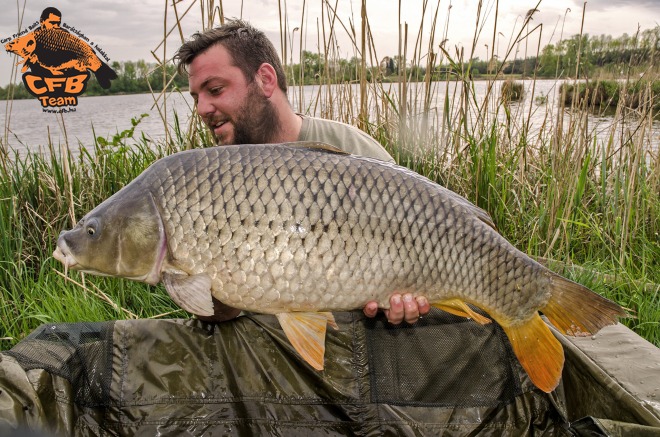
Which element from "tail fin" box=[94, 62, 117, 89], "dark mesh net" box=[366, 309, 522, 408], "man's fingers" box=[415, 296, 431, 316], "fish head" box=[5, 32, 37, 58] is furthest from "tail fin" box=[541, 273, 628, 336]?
"tail fin" box=[94, 62, 117, 89]

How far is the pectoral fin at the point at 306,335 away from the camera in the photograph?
4.60ft

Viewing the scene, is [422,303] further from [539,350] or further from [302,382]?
[302,382]

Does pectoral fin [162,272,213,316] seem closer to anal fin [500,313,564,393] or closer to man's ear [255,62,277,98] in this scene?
anal fin [500,313,564,393]

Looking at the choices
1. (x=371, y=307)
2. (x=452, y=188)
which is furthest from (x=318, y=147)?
(x=452, y=188)

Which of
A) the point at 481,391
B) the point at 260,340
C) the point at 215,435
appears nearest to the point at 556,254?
the point at 481,391

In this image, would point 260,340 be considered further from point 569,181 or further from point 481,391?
point 569,181

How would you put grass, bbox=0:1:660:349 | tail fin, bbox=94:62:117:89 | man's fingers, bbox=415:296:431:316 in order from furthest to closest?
tail fin, bbox=94:62:117:89 < grass, bbox=0:1:660:349 < man's fingers, bbox=415:296:431:316

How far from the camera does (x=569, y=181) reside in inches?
105

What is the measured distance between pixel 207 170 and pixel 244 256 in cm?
22

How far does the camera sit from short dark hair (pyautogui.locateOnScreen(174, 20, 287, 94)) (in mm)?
2262

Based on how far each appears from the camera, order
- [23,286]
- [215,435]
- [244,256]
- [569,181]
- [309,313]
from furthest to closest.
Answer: [569,181] → [23,286] → [215,435] → [309,313] → [244,256]

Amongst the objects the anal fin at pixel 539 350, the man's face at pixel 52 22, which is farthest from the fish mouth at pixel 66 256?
the man's face at pixel 52 22

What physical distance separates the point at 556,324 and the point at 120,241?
106cm

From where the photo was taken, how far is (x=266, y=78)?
2.32 meters
